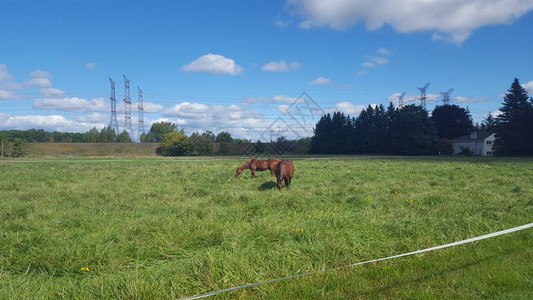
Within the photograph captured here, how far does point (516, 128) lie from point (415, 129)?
1940 centimetres

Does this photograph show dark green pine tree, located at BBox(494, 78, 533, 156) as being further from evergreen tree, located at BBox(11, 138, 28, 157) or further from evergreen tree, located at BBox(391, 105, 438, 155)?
evergreen tree, located at BBox(11, 138, 28, 157)

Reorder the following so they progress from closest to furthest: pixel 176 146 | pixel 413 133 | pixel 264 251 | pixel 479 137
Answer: pixel 264 251 → pixel 413 133 → pixel 479 137 → pixel 176 146

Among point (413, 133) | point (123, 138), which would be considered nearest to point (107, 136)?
point (123, 138)

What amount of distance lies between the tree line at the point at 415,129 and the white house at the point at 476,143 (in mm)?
3753

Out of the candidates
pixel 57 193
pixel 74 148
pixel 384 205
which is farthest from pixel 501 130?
pixel 74 148

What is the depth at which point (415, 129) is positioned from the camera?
78.6 meters

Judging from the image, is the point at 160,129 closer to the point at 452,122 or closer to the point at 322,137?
the point at 322,137

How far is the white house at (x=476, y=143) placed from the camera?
268ft

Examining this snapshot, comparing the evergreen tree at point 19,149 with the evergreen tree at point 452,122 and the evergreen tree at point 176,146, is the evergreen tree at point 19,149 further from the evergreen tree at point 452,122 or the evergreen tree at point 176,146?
the evergreen tree at point 452,122

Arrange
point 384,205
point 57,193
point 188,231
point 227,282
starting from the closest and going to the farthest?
point 227,282 < point 188,231 < point 384,205 < point 57,193

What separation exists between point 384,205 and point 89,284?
8.39 metres

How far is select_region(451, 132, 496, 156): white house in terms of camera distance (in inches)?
3216

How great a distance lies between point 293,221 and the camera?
26.1 feet

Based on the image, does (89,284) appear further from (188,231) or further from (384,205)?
(384,205)
